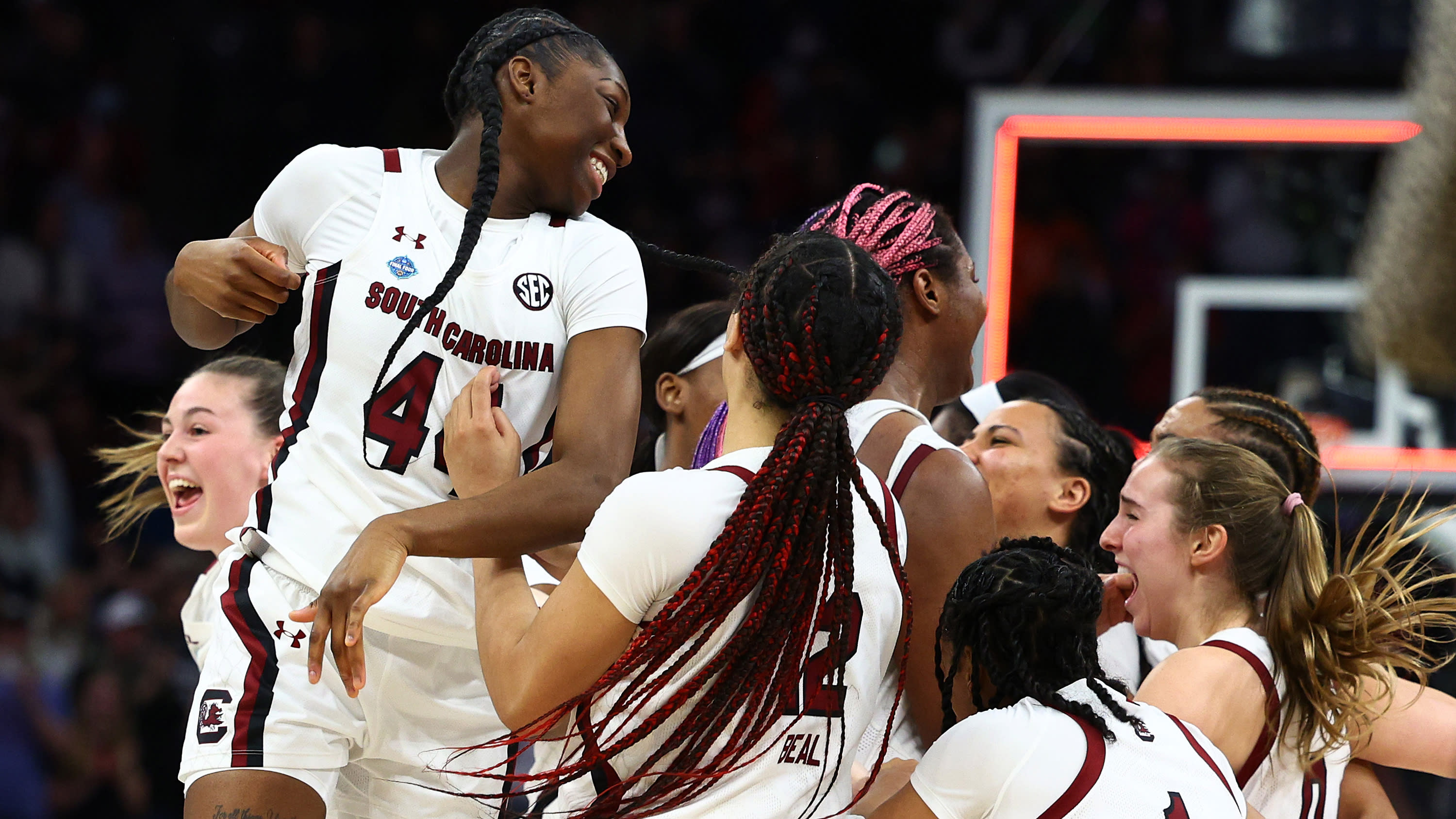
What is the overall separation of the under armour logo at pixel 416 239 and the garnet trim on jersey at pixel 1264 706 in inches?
57.6

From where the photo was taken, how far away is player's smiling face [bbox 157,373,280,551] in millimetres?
3113

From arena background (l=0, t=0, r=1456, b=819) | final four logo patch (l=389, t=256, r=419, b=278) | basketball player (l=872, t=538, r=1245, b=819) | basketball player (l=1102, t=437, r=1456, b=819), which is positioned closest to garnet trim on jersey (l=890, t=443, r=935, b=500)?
basketball player (l=872, t=538, r=1245, b=819)

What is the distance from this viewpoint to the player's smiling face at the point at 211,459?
311 cm

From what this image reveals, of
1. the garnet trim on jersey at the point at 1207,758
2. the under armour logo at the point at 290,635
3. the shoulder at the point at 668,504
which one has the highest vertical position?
the shoulder at the point at 668,504

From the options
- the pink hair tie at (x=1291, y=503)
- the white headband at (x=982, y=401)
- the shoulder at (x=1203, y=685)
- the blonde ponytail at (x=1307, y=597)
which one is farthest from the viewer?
the white headband at (x=982, y=401)

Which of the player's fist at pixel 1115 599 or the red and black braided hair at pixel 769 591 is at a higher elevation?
the red and black braided hair at pixel 769 591

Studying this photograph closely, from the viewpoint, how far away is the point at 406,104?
284 inches

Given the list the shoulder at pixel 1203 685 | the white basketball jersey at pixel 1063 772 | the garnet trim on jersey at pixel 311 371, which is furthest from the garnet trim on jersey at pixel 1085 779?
the garnet trim on jersey at pixel 311 371

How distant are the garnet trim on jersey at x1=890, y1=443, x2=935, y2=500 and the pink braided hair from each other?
38 cm

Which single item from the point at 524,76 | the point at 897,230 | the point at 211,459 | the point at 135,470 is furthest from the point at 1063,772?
the point at 135,470

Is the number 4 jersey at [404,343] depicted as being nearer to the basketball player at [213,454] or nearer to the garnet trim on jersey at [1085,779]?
the basketball player at [213,454]

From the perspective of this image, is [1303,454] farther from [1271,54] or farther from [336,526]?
[1271,54]

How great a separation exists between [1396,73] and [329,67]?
4.77 m

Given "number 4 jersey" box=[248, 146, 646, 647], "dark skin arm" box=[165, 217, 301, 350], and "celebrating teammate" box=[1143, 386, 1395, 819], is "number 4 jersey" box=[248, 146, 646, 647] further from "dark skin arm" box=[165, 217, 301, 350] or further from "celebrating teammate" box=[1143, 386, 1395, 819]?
"celebrating teammate" box=[1143, 386, 1395, 819]
